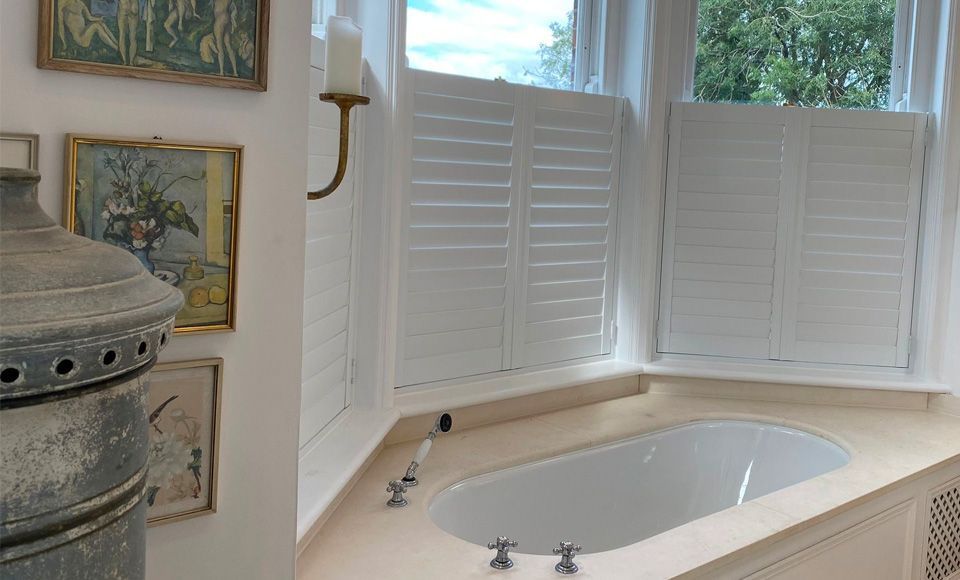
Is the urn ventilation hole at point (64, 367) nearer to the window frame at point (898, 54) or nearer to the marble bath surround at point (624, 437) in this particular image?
the marble bath surround at point (624, 437)

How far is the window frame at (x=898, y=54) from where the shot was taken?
10.5 feet

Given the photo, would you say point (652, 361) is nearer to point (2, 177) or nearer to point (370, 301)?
point (370, 301)

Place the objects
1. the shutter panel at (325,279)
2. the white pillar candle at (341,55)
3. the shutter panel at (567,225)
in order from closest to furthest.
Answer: the white pillar candle at (341,55) < the shutter panel at (325,279) < the shutter panel at (567,225)

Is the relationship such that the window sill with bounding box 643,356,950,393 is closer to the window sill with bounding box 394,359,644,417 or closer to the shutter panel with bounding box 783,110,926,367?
the shutter panel with bounding box 783,110,926,367

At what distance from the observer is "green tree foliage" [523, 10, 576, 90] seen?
2959mm

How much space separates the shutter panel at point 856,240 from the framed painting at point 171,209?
2431mm

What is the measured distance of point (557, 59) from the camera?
3.03m

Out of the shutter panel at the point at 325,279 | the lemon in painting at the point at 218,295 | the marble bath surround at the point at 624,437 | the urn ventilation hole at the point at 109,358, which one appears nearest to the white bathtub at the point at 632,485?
the marble bath surround at the point at 624,437

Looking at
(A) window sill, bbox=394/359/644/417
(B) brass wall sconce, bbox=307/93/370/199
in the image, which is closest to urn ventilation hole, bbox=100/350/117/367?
(B) brass wall sconce, bbox=307/93/370/199

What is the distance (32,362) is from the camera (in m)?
0.72

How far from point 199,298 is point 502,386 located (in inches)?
65.0

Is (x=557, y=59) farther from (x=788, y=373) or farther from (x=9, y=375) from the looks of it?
(x=9, y=375)

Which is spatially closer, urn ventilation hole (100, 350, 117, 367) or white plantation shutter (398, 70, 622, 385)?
urn ventilation hole (100, 350, 117, 367)

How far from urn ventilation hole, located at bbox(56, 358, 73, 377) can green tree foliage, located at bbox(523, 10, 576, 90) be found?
7.64 feet
